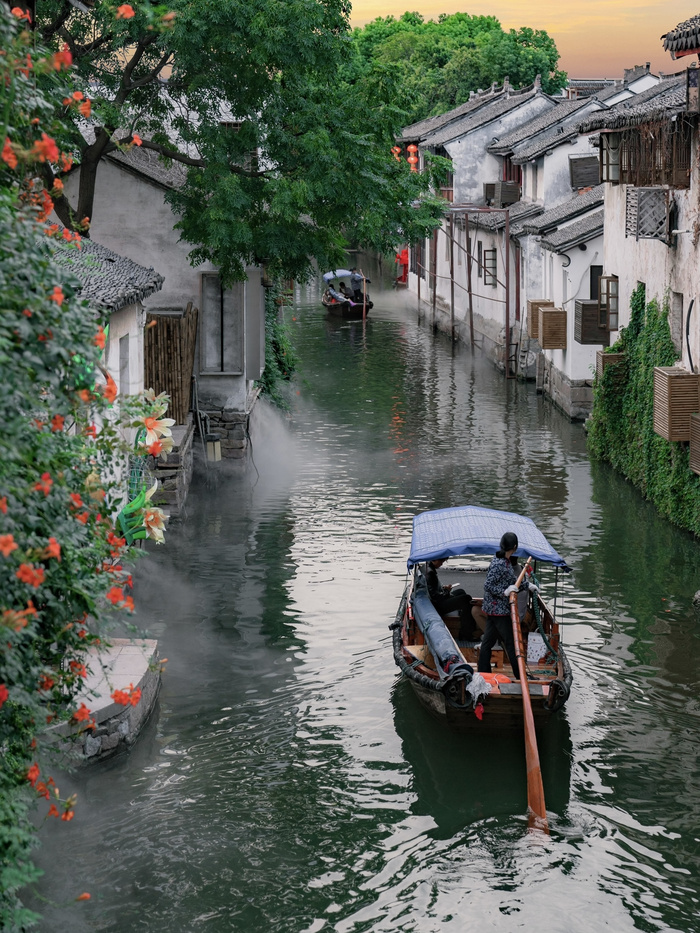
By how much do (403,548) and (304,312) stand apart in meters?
36.5

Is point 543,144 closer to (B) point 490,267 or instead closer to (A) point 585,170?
(A) point 585,170

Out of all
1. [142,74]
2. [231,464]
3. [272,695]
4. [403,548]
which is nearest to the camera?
[272,695]

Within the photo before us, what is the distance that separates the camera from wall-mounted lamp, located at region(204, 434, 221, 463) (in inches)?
1053

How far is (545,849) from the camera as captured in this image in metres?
11.6

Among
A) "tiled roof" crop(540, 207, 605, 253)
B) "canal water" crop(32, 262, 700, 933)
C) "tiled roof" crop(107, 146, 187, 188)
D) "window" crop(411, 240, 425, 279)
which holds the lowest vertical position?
"canal water" crop(32, 262, 700, 933)

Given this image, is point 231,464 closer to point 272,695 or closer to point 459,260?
point 272,695

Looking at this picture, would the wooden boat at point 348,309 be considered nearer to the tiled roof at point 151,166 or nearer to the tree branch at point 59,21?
the tiled roof at point 151,166

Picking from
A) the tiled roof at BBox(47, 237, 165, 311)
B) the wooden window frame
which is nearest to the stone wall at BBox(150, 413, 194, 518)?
the tiled roof at BBox(47, 237, 165, 311)

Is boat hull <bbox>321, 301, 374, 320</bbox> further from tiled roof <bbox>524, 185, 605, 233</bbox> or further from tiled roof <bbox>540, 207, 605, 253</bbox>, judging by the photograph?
tiled roof <bbox>540, 207, 605, 253</bbox>

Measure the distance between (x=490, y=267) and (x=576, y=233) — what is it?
12549 mm

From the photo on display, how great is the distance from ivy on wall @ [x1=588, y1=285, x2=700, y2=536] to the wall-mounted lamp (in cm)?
864

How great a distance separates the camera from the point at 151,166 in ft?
85.9

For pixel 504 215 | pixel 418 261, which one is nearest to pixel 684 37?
pixel 504 215

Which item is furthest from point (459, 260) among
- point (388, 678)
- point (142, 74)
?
point (388, 678)
